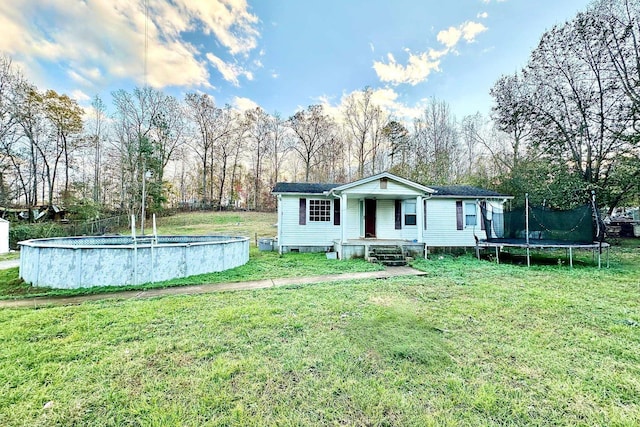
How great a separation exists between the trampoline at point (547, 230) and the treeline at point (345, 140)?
17.8 feet

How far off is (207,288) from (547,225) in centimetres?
1160

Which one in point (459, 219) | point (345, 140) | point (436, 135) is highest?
point (345, 140)

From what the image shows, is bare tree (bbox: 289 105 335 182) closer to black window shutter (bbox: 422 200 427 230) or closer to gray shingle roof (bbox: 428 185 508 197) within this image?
gray shingle roof (bbox: 428 185 508 197)

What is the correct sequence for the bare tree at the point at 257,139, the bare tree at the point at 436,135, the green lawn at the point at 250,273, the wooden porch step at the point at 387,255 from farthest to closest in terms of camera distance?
the bare tree at the point at 257,139, the bare tree at the point at 436,135, the wooden porch step at the point at 387,255, the green lawn at the point at 250,273

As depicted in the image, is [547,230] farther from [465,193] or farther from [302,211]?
[302,211]

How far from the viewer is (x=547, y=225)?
9875 mm

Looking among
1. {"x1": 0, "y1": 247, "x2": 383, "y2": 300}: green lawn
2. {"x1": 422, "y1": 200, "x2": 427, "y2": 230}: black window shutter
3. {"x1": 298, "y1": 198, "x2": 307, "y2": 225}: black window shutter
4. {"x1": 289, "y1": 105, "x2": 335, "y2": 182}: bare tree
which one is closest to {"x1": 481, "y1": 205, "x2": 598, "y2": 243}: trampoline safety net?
{"x1": 422, "y1": 200, "x2": 427, "y2": 230}: black window shutter

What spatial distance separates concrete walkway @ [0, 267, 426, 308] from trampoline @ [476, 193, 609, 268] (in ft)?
15.2

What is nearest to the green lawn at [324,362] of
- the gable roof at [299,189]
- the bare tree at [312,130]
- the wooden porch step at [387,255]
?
the wooden porch step at [387,255]

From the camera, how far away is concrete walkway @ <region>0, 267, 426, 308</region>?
5113 millimetres

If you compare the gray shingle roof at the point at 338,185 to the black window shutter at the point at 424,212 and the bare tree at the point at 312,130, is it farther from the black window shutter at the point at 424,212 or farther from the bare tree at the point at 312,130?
the bare tree at the point at 312,130

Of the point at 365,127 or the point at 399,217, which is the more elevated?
the point at 365,127

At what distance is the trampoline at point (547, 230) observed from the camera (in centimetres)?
876

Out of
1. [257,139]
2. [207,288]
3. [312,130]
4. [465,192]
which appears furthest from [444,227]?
[257,139]
